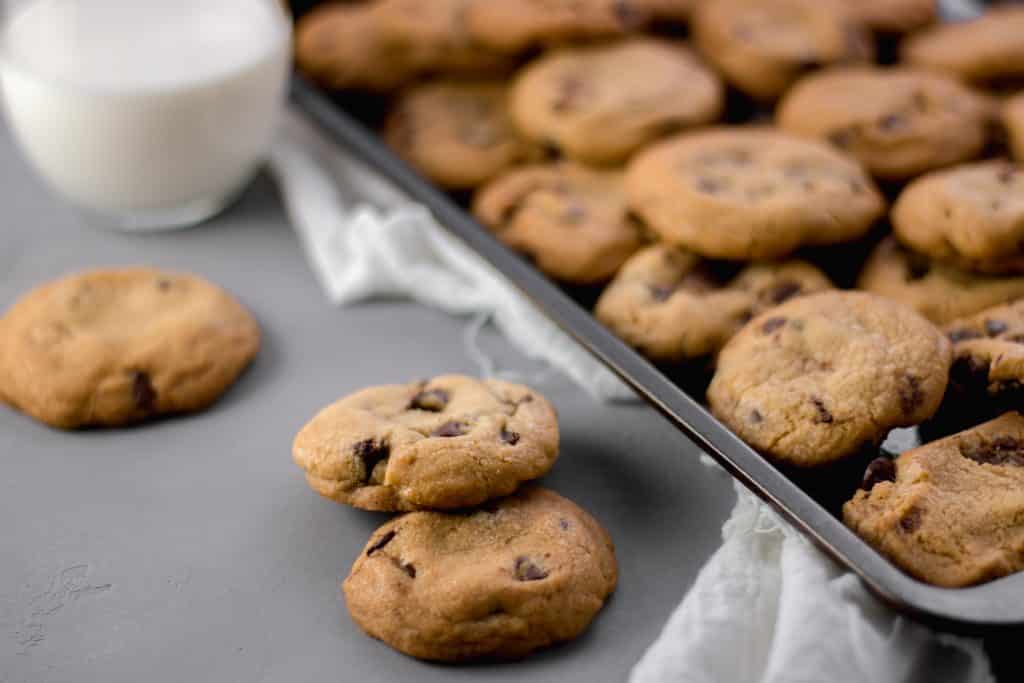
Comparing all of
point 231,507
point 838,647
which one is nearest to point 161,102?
point 231,507

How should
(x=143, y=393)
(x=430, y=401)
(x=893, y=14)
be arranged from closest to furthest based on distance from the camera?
(x=430, y=401)
(x=143, y=393)
(x=893, y=14)

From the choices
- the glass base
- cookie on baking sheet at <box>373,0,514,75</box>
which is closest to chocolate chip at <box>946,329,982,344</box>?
cookie on baking sheet at <box>373,0,514,75</box>

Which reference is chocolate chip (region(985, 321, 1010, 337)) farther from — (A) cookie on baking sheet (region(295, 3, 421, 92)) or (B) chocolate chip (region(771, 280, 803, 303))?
(A) cookie on baking sheet (region(295, 3, 421, 92))

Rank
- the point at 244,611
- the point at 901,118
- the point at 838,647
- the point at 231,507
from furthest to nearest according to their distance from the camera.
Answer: the point at 901,118 < the point at 231,507 < the point at 244,611 < the point at 838,647

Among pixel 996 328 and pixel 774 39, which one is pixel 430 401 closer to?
pixel 996 328

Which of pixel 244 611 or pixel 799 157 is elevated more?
pixel 799 157

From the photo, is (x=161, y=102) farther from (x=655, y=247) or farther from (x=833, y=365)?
(x=833, y=365)

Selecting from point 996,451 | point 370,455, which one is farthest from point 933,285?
point 370,455
